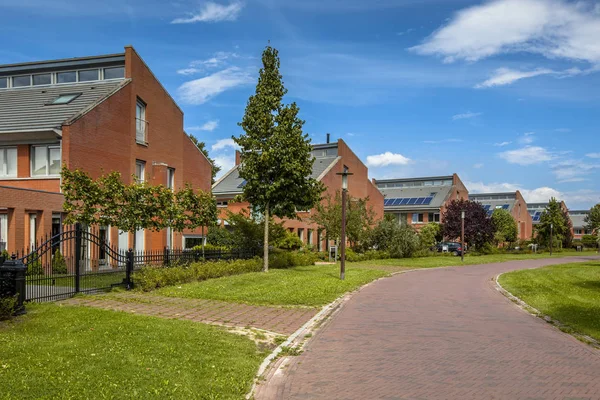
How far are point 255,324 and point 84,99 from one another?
67.6ft

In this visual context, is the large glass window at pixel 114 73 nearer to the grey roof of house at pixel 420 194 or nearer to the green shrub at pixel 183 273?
the green shrub at pixel 183 273

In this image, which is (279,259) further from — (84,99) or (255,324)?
(255,324)

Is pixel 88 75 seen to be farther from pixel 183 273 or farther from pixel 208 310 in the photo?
pixel 208 310

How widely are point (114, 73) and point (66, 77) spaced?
12.1 ft

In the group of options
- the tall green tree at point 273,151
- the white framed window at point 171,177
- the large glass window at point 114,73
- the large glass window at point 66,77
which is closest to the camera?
the tall green tree at point 273,151

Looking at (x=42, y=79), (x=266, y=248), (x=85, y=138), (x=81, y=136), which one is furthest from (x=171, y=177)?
(x=266, y=248)

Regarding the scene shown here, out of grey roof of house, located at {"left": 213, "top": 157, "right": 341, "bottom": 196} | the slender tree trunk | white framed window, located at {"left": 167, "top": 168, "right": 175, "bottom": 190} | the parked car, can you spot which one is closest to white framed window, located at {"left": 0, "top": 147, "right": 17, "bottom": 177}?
white framed window, located at {"left": 167, "top": 168, "right": 175, "bottom": 190}

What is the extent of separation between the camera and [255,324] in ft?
36.1

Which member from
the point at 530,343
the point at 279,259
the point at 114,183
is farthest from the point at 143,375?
the point at 279,259

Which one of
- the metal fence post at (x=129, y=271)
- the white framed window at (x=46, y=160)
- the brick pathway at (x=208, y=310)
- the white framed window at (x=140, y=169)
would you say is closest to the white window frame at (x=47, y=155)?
the white framed window at (x=46, y=160)

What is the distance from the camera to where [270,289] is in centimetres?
1659

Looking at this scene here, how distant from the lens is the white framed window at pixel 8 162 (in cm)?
2520

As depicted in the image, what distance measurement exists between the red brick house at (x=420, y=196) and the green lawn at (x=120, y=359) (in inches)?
2455

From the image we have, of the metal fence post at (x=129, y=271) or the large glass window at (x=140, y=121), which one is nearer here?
the metal fence post at (x=129, y=271)
